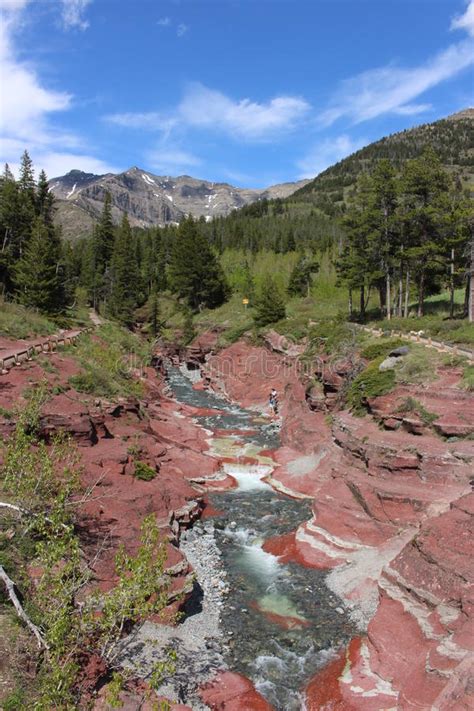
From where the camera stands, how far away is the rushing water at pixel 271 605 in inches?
594

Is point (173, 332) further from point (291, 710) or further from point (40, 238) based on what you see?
point (291, 710)

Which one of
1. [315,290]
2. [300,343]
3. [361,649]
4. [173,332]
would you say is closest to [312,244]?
[315,290]

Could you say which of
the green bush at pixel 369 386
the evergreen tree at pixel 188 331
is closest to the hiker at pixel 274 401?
the green bush at pixel 369 386

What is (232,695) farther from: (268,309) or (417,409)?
(268,309)

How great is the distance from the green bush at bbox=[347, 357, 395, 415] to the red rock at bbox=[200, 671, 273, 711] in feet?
60.0

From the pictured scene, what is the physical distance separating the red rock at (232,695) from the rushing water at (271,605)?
316 mm

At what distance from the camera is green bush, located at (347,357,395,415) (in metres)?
29.5

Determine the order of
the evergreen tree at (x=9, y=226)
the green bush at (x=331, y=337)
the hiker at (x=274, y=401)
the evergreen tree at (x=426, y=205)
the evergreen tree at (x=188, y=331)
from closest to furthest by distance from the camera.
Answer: the green bush at (x=331, y=337), the evergreen tree at (x=426, y=205), the hiker at (x=274, y=401), the evergreen tree at (x=9, y=226), the evergreen tree at (x=188, y=331)

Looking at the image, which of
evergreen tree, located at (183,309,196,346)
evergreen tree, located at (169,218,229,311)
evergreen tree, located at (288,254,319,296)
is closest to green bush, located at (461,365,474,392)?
evergreen tree, located at (183,309,196,346)

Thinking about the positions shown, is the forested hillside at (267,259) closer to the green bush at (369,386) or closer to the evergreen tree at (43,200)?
the evergreen tree at (43,200)

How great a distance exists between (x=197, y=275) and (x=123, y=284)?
41.2 feet

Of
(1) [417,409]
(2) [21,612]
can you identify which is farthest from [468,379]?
(2) [21,612]

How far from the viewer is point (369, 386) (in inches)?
1201

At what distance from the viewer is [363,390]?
102 ft
